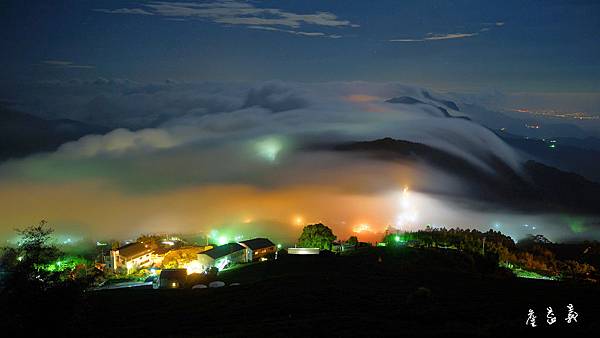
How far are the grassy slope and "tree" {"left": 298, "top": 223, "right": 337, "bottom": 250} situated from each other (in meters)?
14.0

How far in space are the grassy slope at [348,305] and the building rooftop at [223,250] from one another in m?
10.0

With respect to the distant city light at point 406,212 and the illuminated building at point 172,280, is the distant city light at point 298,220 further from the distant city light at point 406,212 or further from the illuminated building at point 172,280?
the illuminated building at point 172,280

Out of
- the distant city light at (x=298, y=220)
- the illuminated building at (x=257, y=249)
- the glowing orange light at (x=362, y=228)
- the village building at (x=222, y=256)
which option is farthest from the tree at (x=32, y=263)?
the distant city light at (x=298, y=220)

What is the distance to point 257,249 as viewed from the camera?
67688mm

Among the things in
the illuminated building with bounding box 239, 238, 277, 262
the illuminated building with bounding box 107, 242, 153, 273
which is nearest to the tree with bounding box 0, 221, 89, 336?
the illuminated building with bounding box 239, 238, 277, 262

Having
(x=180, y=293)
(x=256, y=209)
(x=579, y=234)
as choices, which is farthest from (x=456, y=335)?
(x=579, y=234)

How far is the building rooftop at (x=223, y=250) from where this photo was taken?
6287cm

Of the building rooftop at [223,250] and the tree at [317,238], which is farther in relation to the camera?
the tree at [317,238]

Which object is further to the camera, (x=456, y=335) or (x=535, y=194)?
(x=535, y=194)

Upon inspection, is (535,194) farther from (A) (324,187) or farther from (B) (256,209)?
(B) (256,209)

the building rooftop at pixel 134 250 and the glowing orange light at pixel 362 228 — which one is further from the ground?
the glowing orange light at pixel 362 228

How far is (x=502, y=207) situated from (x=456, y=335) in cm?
16263

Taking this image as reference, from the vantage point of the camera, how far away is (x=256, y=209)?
134 metres

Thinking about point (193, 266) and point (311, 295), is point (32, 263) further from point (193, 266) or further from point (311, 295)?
point (193, 266)
